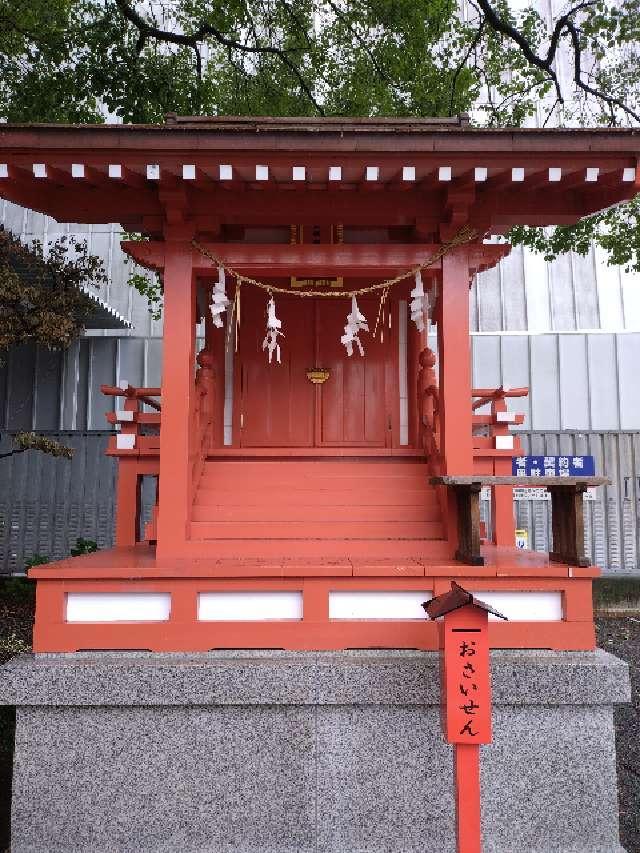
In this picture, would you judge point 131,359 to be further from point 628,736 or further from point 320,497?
point 628,736

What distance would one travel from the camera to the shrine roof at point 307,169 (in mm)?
4828

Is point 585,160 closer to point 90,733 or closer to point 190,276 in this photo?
point 190,276

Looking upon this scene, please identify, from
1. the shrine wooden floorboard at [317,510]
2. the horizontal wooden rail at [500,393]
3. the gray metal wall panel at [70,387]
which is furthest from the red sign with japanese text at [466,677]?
the gray metal wall panel at [70,387]

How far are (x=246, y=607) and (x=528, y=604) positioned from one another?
213cm

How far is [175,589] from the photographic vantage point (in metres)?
4.71

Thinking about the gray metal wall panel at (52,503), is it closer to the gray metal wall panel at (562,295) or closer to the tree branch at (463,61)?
the tree branch at (463,61)

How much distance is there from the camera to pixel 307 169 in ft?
16.4

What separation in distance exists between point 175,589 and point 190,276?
269 cm

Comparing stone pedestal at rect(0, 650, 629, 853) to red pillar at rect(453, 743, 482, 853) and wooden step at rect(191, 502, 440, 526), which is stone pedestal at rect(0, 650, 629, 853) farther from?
wooden step at rect(191, 502, 440, 526)

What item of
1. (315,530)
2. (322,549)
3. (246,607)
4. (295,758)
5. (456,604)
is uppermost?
(315,530)

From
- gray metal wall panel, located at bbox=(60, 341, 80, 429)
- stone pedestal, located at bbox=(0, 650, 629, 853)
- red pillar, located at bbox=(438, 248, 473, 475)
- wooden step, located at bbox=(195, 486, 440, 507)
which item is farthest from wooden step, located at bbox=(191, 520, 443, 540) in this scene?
gray metal wall panel, located at bbox=(60, 341, 80, 429)

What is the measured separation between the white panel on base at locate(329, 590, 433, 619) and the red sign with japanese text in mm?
1073

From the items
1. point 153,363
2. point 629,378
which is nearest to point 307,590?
point 153,363

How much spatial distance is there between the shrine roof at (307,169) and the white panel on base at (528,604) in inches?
123
